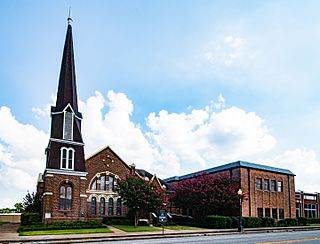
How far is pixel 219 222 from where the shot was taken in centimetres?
3172

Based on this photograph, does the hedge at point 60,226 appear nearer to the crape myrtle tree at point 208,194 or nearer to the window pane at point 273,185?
the crape myrtle tree at point 208,194

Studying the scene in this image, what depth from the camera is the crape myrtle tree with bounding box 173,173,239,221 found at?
33.7m

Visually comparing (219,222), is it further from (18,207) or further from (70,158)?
(18,207)

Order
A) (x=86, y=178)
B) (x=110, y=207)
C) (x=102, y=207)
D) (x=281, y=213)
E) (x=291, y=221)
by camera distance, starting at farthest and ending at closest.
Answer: (x=281, y=213)
(x=291, y=221)
(x=110, y=207)
(x=102, y=207)
(x=86, y=178)

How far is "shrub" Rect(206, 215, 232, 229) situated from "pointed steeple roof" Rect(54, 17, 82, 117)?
17025 mm

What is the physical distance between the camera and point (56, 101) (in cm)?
3616

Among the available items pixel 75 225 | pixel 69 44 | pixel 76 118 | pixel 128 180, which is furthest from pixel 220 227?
pixel 69 44

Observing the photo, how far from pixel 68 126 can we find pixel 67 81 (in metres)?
5.15

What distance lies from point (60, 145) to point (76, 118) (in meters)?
3.63

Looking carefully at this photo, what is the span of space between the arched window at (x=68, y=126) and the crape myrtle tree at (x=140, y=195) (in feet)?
24.0

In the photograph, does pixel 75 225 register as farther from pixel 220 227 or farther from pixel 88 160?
pixel 220 227

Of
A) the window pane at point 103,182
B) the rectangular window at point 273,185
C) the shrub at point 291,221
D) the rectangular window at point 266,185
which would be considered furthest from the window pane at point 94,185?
the shrub at point 291,221

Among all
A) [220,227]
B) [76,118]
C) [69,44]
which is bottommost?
[220,227]

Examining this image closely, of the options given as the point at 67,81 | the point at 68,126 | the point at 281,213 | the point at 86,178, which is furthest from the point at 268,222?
the point at 67,81
